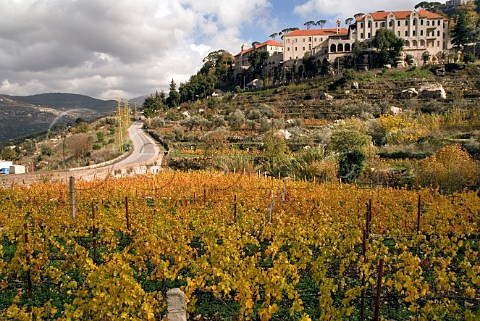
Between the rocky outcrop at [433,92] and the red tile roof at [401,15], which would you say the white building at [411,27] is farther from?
the rocky outcrop at [433,92]

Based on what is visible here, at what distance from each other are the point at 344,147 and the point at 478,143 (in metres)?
7.00

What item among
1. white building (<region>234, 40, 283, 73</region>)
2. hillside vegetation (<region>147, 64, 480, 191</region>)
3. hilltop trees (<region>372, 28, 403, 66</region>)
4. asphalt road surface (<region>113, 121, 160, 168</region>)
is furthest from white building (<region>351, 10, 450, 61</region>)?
asphalt road surface (<region>113, 121, 160, 168</region>)

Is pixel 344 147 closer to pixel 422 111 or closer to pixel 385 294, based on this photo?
pixel 385 294

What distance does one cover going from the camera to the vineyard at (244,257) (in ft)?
14.4

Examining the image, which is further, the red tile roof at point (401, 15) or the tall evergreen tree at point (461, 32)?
the red tile roof at point (401, 15)

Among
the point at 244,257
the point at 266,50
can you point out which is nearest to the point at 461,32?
the point at 266,50

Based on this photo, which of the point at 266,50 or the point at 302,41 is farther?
the point at 266,50

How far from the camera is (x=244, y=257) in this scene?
680 centimetres

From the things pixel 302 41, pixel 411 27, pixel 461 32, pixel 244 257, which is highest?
pixel 411 27

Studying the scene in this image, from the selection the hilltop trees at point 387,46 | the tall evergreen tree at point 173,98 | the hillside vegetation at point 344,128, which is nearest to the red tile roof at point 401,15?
the hilltop trees at point 387,46

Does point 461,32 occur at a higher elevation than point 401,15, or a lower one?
lower

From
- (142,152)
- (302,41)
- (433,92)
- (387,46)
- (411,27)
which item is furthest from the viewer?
(302,41)

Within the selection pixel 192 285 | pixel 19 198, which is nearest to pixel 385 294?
pixel 192 285

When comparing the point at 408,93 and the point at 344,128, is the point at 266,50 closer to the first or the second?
the point at 408,93
